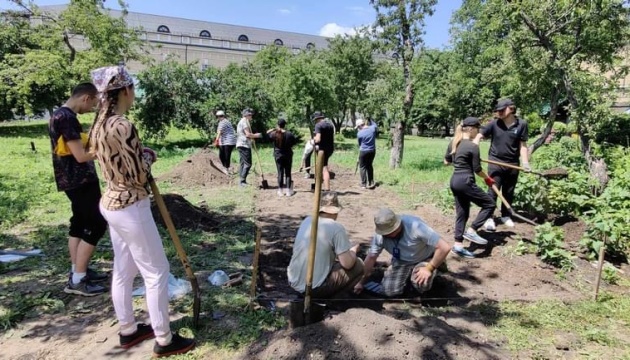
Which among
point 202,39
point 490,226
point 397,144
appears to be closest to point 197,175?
point 397,144

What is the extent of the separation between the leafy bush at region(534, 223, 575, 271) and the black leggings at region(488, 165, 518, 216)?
1088 millimetres

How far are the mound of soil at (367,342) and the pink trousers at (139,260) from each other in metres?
0.67

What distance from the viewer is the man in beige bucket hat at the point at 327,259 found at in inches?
132

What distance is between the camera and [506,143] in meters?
5.83

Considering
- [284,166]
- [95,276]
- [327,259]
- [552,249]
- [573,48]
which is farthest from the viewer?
[284,166]

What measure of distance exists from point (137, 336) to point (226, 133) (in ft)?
24.1

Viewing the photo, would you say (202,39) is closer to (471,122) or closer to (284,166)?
(284,166)

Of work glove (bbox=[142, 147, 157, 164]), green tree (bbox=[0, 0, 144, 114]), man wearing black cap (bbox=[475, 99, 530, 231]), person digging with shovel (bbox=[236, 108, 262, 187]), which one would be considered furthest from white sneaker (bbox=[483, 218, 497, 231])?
green tree (bbox=[0, 0, 144, 114])

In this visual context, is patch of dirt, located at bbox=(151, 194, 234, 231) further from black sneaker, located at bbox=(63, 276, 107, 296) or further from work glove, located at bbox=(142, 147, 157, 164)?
work glove, located at bbox=(142, 147, 157, 164)

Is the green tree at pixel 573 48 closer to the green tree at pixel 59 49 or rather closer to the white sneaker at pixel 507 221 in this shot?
the white sneaker at pixel 507 221

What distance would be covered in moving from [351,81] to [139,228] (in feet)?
83.3

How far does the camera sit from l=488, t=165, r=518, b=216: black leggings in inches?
233

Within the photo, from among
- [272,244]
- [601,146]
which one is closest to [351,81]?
[601,146]

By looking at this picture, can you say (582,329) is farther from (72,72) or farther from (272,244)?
(72,72)
